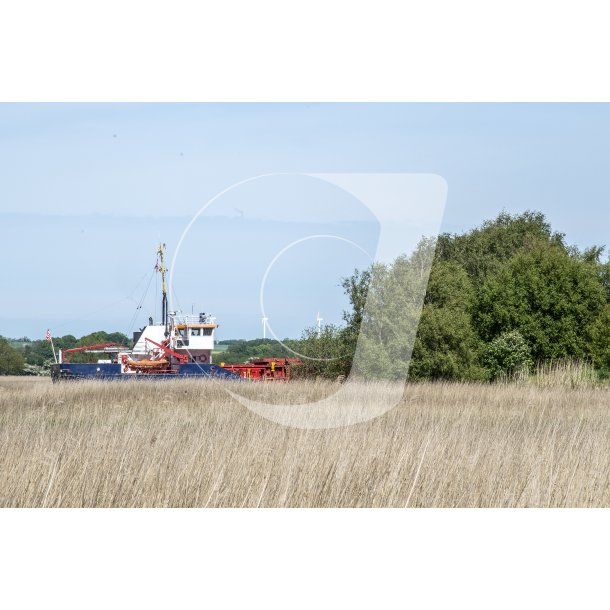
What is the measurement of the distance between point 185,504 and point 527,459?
9.33 feet

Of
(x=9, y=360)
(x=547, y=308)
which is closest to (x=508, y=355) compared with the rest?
(x=547, y=308)

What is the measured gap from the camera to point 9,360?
1716 cm

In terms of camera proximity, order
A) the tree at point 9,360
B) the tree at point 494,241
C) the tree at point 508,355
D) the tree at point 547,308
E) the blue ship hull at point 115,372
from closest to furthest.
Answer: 1. the blue ship hull at point 115,372
2. the tree at point 9,360
3. the tree at point 508,355
4. the tree at point 547,308
5. the tree at point 494,241

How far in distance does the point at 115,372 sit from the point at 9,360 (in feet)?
6.77

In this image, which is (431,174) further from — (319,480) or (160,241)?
(319,480)

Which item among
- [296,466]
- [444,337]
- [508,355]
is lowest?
[296,466]

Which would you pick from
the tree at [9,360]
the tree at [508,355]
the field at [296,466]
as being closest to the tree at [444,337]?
the tree at [508,355]

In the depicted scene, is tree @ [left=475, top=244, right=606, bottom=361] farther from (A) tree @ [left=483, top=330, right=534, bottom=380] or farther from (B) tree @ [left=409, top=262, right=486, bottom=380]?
(B) tree @ [left=409, top=262, right=486, bottom=380]

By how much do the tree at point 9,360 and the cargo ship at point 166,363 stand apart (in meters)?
0.69

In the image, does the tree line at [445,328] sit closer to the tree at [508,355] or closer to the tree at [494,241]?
the tree at [508,355]

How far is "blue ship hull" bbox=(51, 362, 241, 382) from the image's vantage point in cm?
1611

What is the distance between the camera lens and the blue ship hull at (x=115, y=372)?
52.9ft

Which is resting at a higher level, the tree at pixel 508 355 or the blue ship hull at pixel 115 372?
the tree at pixel 508 355

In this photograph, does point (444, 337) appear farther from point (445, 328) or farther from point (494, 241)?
point (494, 241)
